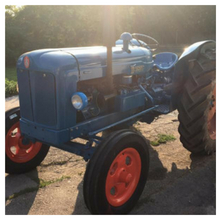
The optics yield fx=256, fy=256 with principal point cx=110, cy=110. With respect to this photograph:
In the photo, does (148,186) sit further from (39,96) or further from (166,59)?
(166,59)

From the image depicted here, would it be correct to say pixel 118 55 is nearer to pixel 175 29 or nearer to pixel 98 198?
pixel 98 198

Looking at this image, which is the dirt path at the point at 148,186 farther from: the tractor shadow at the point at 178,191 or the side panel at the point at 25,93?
the side panel at the point at 25,93

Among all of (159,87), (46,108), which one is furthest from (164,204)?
(159,87)

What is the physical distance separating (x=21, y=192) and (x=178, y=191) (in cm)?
178

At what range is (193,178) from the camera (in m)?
3.12

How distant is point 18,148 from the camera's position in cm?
335

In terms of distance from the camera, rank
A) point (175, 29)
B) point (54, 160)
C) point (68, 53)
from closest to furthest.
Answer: point (68, 53), point (54, 160), point (175, 29)

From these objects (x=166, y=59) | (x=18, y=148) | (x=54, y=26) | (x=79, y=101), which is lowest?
(x=18, y=148)

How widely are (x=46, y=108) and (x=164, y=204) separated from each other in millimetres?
1584

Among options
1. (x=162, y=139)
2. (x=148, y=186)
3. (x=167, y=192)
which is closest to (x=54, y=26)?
(x=162, y=139)

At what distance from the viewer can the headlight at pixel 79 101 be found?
253 centimetres

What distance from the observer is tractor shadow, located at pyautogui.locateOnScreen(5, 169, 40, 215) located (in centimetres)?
267

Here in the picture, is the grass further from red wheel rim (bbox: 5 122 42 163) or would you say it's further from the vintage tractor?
red wheel rim (bbox: 5 122 42 163)

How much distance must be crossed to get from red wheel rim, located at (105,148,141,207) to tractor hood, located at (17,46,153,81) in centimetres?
94
